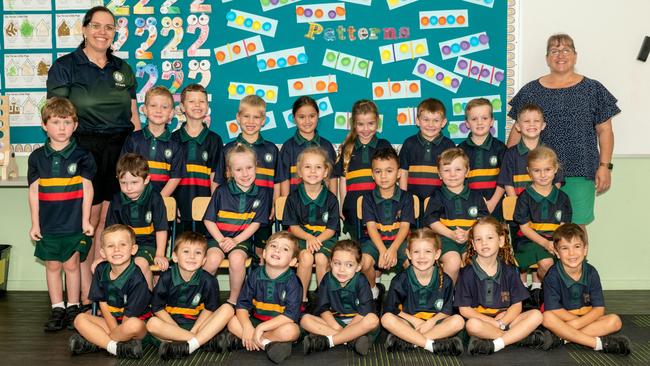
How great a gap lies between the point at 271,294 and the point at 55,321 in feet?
4.53

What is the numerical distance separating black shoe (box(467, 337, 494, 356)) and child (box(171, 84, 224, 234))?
5.94ft

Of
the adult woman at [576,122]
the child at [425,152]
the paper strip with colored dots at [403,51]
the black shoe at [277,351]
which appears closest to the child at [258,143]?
the child at [425,152]

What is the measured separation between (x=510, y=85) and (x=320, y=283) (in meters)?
2.07

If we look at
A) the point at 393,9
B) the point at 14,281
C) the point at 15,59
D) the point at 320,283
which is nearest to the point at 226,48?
the point at 393,9

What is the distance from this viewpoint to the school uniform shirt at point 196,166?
4578 millimetres

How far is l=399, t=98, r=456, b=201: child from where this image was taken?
4641mm

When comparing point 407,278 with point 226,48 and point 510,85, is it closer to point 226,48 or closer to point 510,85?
point 510,85

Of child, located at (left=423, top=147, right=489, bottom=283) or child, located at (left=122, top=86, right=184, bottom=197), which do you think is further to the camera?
child, located at (left=122, top=86, right=184, bottom=197)

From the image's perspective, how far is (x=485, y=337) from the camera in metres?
3.71

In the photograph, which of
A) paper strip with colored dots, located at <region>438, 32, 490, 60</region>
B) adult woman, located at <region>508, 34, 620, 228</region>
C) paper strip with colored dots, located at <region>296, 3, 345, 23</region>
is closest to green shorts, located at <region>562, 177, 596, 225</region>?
adult woman, located at <region>508, 34, 620, 228</region>

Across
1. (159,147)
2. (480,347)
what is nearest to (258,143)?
(159,147)

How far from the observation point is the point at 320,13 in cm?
497

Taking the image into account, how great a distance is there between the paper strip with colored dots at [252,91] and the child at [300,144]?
A: 0.34 metres

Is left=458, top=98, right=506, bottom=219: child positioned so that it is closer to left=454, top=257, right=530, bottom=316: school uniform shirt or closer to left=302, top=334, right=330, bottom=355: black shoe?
left=454, top=257, right=530, bottom=316: school uniform shirt
